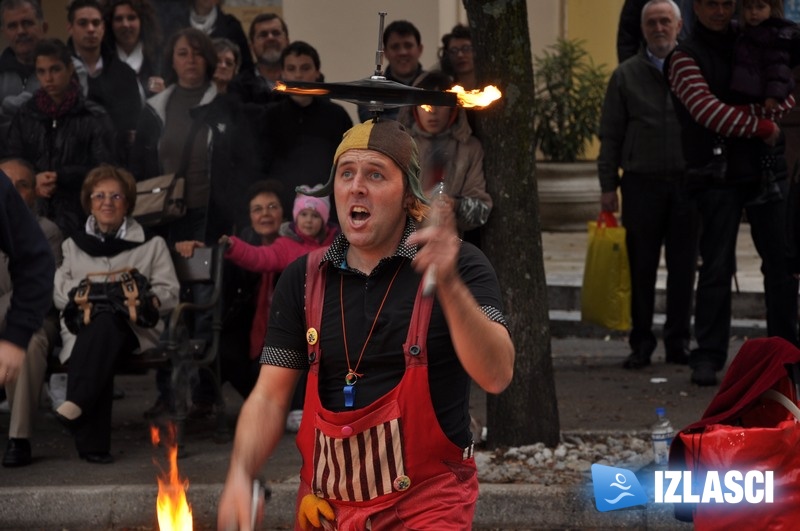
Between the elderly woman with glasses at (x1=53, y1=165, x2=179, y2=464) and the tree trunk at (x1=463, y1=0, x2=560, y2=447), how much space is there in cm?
199

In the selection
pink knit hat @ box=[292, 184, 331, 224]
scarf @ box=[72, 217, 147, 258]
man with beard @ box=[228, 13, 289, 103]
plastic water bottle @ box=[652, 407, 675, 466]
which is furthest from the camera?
man with beard @ box=[228, 13, 289, 103]

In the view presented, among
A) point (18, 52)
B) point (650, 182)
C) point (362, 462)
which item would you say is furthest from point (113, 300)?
point (362, 462)

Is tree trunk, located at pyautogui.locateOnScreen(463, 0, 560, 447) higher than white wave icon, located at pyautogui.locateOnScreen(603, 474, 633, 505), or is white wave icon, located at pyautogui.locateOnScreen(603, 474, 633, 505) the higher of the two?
tree trunk, located at pyautogui.locateOnScreen(463, 0, 560, 447)

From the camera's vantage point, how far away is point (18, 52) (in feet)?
34.7

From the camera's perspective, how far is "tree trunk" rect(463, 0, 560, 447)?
7.26m

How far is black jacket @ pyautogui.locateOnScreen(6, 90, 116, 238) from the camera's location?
9234 millimetres

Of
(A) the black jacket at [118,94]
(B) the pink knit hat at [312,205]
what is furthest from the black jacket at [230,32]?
(B) the pink knit hat at [312,205]

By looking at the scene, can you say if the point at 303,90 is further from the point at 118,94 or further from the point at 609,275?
the point at 118,94

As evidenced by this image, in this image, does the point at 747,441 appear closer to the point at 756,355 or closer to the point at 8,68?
the point at 756,355

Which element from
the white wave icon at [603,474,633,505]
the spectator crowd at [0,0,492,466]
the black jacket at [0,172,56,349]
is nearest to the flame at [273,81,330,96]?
the black jacket at [0,172,56,349]

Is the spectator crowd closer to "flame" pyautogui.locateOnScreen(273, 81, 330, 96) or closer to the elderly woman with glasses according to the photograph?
the elderly woman with glasses

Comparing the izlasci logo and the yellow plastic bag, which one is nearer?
the izlasci logo

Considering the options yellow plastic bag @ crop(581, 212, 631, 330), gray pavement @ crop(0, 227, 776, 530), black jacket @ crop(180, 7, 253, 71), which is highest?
black jacket @ crop(180, 7, 253, 71)

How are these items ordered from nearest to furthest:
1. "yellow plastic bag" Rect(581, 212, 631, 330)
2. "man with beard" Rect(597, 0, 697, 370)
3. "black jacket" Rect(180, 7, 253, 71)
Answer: "man with beard" Rect(597, 0, 697, 370), "yellow plastic bag" Rect(581, 212, 631, 330), "black jacket" Rect(180, 7, 253, 71)
